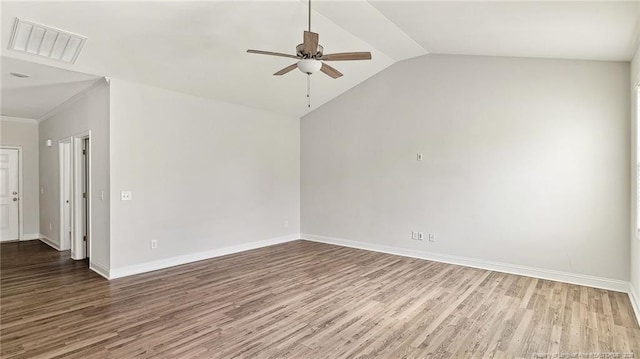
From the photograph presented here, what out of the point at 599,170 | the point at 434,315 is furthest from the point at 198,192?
the point at 599,170

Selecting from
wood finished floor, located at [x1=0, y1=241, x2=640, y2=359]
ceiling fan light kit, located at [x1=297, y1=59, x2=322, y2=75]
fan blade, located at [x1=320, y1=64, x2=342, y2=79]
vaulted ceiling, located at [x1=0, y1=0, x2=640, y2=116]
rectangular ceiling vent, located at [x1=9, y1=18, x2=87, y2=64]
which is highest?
vaulted ceiling, located at [x1=0, y1=0, x2=640, y2=116]

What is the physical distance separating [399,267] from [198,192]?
340cm

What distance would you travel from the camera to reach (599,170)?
4.17 metres

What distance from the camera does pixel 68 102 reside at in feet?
17.9

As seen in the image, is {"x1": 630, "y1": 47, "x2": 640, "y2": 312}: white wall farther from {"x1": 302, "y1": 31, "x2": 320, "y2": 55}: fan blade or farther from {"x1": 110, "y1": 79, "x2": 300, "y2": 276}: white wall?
{"x1": 110, "y1": 79, "x2": 300, "y2": 276}: white wall

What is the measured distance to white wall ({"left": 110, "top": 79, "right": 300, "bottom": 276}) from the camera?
4.57 meters

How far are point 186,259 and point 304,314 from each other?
8.96ft

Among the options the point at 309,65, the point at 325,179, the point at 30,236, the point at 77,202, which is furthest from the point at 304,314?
the point at 30,236

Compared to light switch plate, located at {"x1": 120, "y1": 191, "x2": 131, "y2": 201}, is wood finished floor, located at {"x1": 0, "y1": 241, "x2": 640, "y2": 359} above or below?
below

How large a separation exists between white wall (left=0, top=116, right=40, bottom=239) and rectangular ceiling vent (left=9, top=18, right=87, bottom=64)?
4764 millimetres

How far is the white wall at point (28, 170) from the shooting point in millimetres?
7020

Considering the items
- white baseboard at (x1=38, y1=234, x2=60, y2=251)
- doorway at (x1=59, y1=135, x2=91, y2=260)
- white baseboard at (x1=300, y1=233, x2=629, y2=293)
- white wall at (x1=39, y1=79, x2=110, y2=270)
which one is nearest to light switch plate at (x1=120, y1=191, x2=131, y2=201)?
white wall at (x1=39, y1=79, x2=110, y2=270)

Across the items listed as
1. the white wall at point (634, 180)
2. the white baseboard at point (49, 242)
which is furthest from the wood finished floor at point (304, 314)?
the white baseboard at point (49, 242)

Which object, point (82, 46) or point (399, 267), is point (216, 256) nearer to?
point (399, 267)
